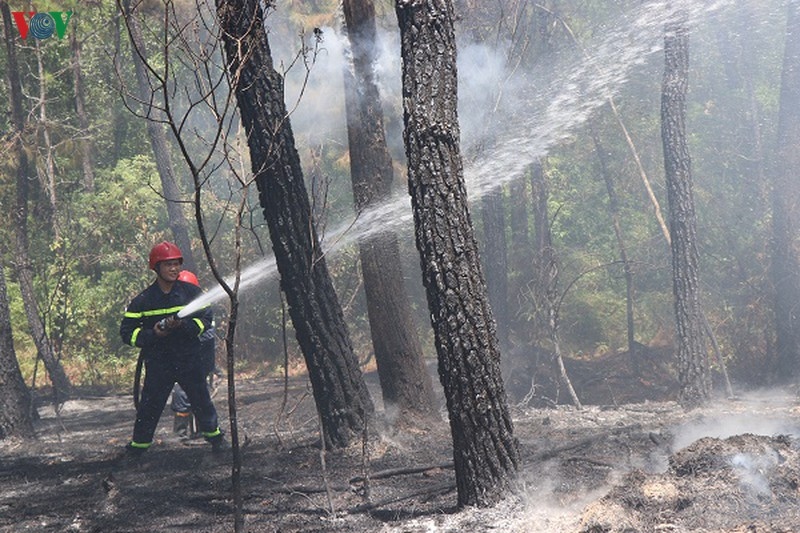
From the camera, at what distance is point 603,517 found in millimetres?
4496

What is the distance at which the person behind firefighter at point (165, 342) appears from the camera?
6645 mm

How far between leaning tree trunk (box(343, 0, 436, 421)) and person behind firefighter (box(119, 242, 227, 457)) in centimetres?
179

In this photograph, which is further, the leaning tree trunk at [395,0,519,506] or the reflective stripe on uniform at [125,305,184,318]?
the reflective stripe on uniform at [125,305,184,318]

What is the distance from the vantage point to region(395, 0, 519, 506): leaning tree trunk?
4.73 m

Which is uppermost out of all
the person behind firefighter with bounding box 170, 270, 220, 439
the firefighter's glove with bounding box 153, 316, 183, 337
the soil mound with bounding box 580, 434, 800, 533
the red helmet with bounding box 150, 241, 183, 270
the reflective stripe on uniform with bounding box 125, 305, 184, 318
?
the red helmet with bounding box 150, 241, 183, 270

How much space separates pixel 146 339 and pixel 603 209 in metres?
16.0

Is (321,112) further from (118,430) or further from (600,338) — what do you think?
(118,430)

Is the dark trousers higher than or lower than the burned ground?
higher

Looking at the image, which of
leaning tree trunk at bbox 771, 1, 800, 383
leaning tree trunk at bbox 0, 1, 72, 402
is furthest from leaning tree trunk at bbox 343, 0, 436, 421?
leaning tree trunk at bbox 771, 1, 800, 383

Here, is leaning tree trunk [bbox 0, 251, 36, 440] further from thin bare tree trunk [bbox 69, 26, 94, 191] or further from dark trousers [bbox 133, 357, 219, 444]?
thin bare tree trunk [bbox 69, 26, 94, 191]

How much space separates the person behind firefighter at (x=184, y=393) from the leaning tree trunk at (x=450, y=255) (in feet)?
9.80

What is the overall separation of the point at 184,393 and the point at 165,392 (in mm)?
1535

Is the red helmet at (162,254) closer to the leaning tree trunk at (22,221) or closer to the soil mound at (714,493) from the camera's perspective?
the soil mound at (714,493)

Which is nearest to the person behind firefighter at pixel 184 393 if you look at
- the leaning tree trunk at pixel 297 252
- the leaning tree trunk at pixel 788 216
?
the leaning tree trunk at pixel 297 252
